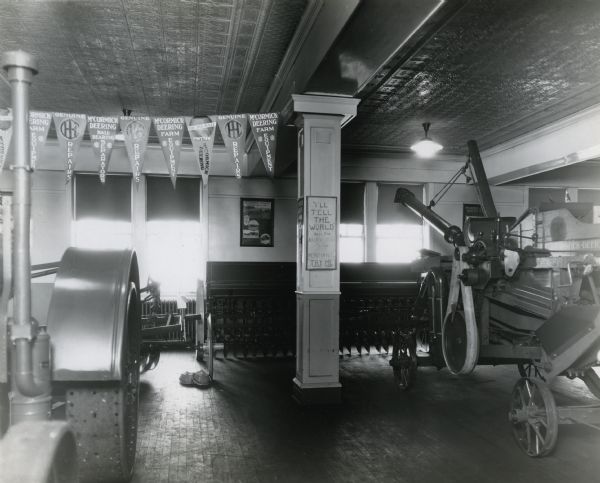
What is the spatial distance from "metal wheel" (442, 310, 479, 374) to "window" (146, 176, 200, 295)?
5.51 m

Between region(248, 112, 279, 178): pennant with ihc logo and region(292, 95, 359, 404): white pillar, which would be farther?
region(248, 112, 279, 178): pennant with ihc logo

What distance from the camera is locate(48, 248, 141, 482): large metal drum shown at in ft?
8.13

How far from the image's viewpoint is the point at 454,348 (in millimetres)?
5336

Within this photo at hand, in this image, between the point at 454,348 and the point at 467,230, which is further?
the point at 467,230

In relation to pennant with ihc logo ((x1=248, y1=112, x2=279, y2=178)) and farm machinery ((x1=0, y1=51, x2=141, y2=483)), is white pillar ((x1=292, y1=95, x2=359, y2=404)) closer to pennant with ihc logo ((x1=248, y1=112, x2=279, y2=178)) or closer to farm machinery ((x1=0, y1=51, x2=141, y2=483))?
pennant with ihc logo ((x1=248, y1=112, x2=279, y2=178))

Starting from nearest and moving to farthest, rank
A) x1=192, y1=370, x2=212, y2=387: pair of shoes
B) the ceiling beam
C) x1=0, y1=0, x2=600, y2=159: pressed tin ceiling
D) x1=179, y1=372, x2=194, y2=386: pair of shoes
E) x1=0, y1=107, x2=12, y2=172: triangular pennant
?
x1=0, y1=0, x2=600, y2=159: pressed tin ceiling → x1=0, y1=107, x2=12, y2=172: triangular pennant → x1=192, y1=370, x2=212, y2=387: pair of shoes → x1=179, y1=372, x2=194, y2=386: pair of shoes → the ceiling beam

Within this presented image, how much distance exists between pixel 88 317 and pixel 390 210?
8352mm

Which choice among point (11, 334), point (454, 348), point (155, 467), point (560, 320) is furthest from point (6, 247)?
point (454, 348)

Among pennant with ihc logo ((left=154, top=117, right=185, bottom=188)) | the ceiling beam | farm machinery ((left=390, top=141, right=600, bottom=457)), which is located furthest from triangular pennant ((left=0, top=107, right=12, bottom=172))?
the ceiling beam

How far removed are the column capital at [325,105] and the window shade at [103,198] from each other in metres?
5.07

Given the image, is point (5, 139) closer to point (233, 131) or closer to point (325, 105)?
point (233, 131)

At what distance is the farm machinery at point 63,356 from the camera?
1.84 m

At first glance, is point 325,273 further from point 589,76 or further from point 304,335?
point 589,76

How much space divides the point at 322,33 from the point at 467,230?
2.93m
